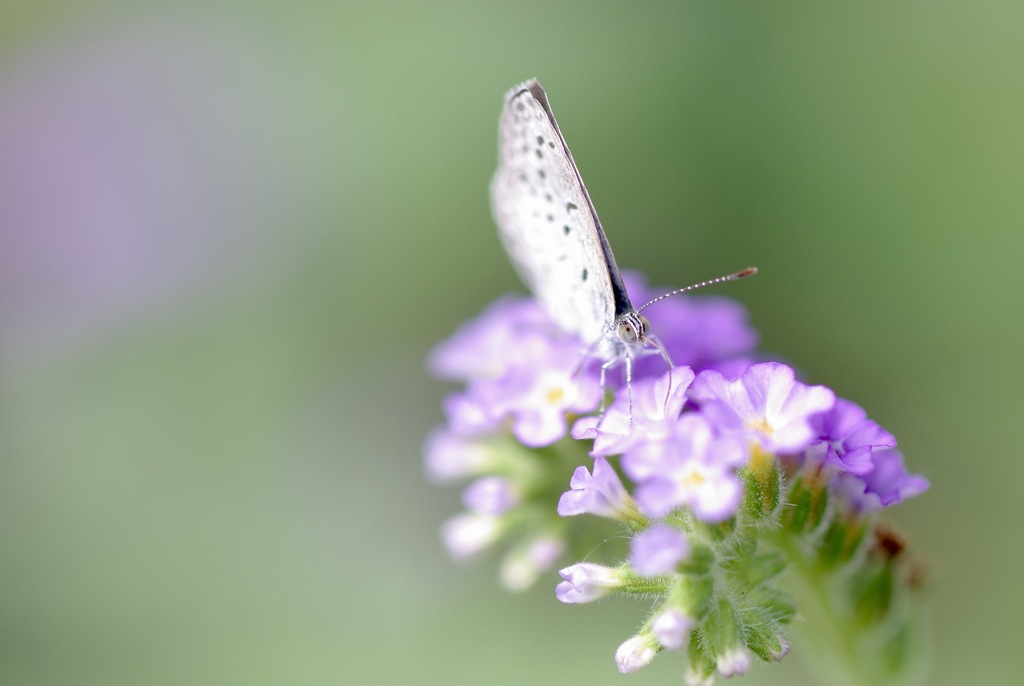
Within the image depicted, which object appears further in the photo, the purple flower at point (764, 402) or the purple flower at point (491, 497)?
the purple flower at point (491, 497)

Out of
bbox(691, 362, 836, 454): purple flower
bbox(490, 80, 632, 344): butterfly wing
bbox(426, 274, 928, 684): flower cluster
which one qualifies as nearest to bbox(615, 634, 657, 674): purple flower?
bbox(426, 274, 928, 684): flower cluster

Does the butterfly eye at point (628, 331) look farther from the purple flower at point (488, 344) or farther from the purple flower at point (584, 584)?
the purple flower at point (584, 584)

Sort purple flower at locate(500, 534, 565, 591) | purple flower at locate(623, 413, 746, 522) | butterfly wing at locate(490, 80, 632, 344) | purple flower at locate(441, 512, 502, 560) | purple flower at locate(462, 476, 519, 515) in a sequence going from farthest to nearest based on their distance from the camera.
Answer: purple flower at locate(441, 512, 502, 560)
purple flower at locate(500, 534, 565, 591)
purple flower at locate(462, 476, 519, 515)
butterfly wing at locate(490, 80, 632, 344)
purple flower at locate(623, 413, 746, 522)

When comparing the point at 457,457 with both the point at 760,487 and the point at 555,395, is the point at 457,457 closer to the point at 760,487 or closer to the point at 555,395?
the point at 555,395

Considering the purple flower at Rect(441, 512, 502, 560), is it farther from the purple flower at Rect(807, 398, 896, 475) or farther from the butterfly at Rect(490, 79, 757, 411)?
the purple flower at Rect(807, 398, 896, 475)

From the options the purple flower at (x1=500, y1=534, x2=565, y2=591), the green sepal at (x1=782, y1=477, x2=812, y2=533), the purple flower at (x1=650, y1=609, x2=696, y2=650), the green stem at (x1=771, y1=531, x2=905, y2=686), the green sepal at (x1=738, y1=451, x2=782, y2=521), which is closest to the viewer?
the purple flower at (x1=650, y1=609, x2=696, y2=650)

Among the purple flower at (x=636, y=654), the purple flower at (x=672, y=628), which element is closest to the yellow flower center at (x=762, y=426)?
the purple flower at (x=672, y=628)

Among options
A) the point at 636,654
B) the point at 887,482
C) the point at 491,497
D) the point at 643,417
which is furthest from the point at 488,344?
the point at 887,482
